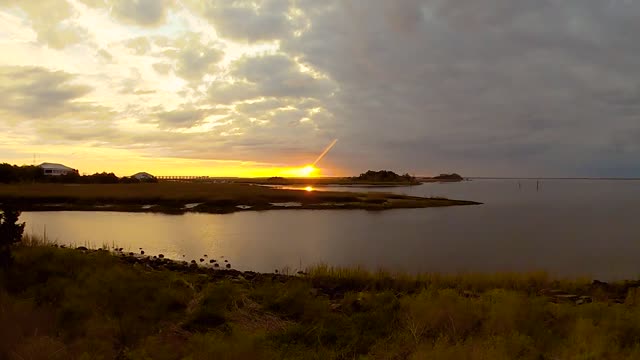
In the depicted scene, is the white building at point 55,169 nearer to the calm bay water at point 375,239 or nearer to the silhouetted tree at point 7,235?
the calm bay water at point 375,239

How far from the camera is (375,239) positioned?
31188mm

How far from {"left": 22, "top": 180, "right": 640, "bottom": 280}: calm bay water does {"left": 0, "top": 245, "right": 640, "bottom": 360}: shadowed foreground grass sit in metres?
9.84

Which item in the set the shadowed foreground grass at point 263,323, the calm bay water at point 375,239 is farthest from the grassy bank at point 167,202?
the shadowed foreground grass at point 263,323

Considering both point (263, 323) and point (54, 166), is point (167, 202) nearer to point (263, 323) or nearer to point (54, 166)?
point (263, 323)

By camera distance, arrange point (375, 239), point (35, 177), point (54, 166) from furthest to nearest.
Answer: point (54, 166) < point (35, 177) < point (375, 239)

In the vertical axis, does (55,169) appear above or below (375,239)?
above

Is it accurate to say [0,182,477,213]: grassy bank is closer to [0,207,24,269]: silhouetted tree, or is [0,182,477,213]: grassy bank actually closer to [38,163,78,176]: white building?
[0,207,24,269]: silhouetted tree

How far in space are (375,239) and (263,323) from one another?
71.3 feet

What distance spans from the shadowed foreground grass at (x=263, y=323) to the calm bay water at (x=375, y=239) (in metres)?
9.84

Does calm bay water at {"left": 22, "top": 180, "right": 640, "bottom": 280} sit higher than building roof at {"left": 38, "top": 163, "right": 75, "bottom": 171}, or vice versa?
building roof at {"left": 38, "top": 163, "right": 75, "bottom": 171}

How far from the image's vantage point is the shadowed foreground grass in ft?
25.5

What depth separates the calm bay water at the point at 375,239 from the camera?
23.3 m

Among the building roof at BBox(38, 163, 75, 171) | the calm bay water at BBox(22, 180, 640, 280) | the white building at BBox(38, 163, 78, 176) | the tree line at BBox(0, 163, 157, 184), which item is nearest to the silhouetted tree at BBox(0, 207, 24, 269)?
the calm bay water at BBox(22, 180, 640, 280)

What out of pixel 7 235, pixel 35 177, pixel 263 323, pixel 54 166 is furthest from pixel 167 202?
pixel 54 166
